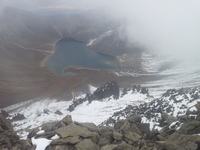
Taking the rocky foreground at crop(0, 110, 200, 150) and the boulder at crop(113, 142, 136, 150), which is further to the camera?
the boulder at crop(113, 142, 136, 150)

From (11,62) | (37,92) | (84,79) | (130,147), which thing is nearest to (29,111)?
(37,92)

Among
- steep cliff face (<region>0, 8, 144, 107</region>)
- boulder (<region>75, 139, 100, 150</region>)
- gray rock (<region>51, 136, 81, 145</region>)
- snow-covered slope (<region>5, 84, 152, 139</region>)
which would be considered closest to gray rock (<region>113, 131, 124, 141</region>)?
boulder (<region>75, 139, 100, 150</region>)

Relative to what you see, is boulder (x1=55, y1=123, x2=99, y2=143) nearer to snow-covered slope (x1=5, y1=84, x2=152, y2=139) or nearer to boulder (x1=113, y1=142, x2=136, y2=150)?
boulder (x1=113, y1=142, x2=136, y2=150)

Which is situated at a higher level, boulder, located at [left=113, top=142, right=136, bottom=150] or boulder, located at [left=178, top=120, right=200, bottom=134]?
boulder, located at [left=178, top=120, right=200, bottom=134]

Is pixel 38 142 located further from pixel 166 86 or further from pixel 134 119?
pixel 166 86

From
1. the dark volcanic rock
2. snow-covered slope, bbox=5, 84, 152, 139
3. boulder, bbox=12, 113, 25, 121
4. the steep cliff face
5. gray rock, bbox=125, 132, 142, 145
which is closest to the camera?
gray rock, bbox=125, 132, 142, 145

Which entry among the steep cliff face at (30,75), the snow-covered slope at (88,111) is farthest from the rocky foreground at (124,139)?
the steep cliff face at (30,75)

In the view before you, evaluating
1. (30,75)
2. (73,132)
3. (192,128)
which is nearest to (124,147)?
(73,132)

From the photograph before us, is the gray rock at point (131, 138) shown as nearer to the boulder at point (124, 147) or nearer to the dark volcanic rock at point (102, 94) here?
the boulder at point (124, 147)
